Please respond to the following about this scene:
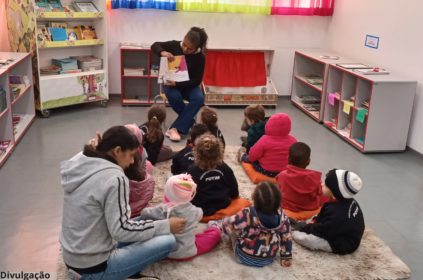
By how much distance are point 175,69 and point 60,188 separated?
196cm

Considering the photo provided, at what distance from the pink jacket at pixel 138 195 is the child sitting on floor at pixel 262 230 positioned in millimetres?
588

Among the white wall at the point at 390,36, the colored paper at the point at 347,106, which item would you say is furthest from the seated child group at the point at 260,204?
the white wall at the point at 390,36

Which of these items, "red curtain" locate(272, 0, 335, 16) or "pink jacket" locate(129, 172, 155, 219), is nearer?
"pink jacket" locate(129, 172, 155, 219)

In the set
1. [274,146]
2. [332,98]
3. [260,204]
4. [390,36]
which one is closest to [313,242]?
[260,204]

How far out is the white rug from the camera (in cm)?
238

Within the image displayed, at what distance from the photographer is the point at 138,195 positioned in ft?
8.96

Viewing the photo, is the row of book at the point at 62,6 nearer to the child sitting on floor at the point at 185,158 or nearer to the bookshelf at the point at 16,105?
the bookshelf at the point at 16,105

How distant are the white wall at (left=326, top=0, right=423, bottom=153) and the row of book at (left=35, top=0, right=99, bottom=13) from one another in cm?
331

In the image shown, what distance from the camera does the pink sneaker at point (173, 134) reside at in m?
4.54

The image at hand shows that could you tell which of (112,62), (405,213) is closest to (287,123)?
(405,213)

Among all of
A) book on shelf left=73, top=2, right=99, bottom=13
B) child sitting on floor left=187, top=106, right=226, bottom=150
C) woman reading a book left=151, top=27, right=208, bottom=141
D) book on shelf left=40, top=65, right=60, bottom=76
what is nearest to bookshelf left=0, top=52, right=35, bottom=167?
book on shelf left=40, top=65, right=60, bottom=76

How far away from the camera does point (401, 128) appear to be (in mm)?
4430

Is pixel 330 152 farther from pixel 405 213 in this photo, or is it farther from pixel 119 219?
pixel 119 219

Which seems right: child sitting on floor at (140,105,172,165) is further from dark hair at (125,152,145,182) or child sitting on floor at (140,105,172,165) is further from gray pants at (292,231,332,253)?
gray pants at (292,231,332,253)
